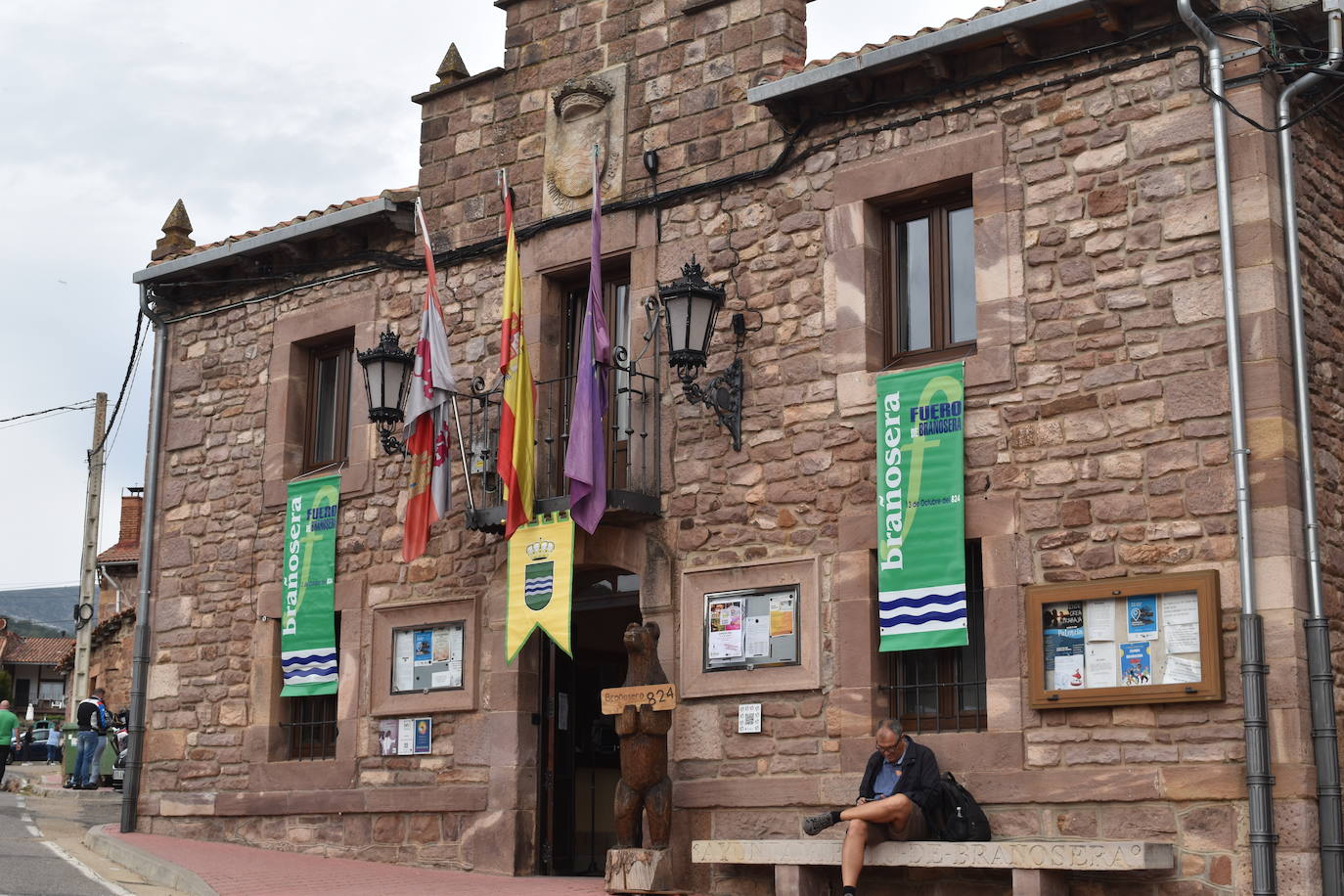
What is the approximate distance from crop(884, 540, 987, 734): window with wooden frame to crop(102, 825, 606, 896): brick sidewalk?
2185mm

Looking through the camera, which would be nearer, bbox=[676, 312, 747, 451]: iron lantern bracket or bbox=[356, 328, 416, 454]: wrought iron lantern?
bbox=[676, 312, 747, 451]: iron lantern bracket

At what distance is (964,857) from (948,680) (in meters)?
1.34

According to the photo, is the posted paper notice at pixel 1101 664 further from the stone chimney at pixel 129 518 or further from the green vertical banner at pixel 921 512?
the stone chimney at pixel 129 518

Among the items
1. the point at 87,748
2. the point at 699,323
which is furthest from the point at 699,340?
the point at 87,748

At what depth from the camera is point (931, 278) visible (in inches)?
416

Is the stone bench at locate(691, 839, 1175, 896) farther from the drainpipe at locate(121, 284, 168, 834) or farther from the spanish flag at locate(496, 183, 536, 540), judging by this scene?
the drainpipe at locate(121, 284, 168, 834)

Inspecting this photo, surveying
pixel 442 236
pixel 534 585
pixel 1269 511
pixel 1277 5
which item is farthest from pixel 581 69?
pixel 1269 511

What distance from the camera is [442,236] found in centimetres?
1304

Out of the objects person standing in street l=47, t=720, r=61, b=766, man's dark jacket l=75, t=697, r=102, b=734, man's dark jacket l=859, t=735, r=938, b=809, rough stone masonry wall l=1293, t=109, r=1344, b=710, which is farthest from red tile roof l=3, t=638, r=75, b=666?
rough stone masonry wall l=1293, t=109, r=1344, b=710

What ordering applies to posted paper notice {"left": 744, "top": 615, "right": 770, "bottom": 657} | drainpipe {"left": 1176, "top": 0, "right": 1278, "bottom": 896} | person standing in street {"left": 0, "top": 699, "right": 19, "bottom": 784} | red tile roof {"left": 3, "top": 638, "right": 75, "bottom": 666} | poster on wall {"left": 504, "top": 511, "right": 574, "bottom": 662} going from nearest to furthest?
drainpipe {"left": 1176, "top": 0, "right": 1278, "bottom": 896}, posted paper notice {"left": 744, "top": 615, "right": 770, "bottom": 657}, poster on wall {"left": 504, "top": 511, "right": 574, "bottom": 662}, person standing in street {"left": 0, "top": 699, "right": 19, "bottom": 784}, red tile roof {"left": 3, "top": 638, "right": 75, "bottom": 666}

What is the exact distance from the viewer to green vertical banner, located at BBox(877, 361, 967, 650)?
9.80 m

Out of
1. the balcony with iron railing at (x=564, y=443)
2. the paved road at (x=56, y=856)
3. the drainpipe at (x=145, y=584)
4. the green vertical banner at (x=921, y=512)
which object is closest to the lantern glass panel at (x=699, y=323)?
the balcony with iron railing at (x=564, y=443)

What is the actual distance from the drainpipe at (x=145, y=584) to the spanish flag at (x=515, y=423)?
429cm

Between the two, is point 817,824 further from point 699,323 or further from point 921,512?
point 699,323
